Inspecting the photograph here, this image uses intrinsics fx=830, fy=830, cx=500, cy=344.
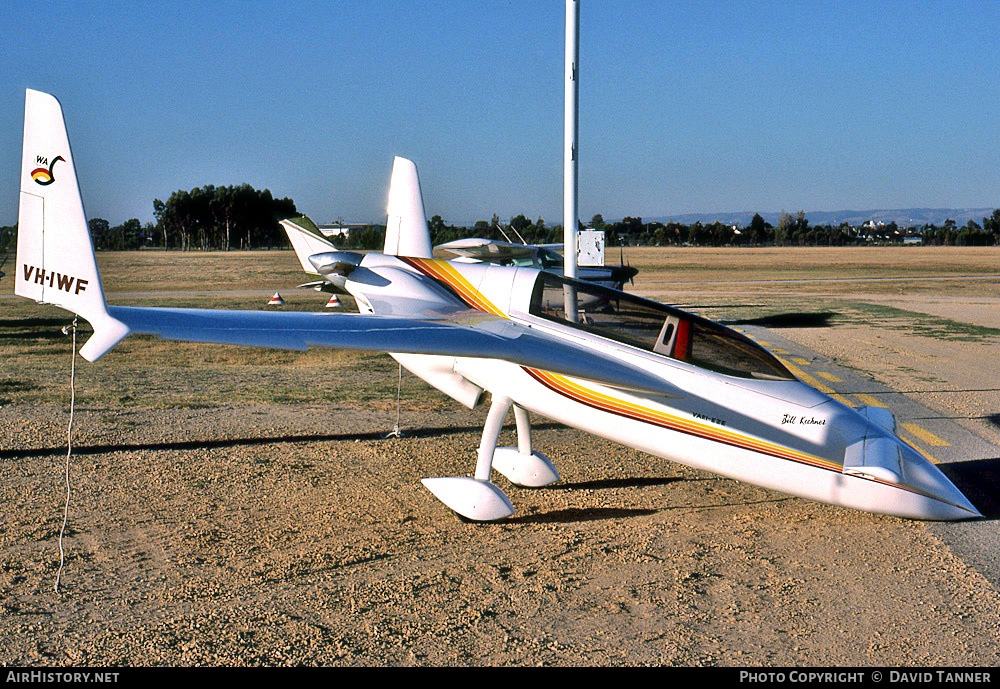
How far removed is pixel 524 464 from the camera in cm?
821

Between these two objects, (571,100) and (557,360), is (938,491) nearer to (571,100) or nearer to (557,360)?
(557,360)

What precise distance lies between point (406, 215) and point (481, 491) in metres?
4.57

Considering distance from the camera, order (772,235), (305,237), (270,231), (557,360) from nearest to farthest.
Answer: (557,360) < (305,237) < (270,231) < (772,235)

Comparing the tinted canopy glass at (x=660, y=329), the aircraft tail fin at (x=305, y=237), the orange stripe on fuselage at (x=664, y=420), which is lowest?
the orange stripe on fuselage at (x=664, y=420)

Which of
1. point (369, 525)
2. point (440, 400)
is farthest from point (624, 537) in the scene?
point (440, 400)

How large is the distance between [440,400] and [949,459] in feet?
21.8

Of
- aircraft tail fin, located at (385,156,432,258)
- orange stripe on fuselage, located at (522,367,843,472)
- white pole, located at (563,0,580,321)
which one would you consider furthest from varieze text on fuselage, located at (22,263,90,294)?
white pole, located at (563,0,580,321)

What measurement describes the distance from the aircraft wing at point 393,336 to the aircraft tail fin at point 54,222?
215 millimetres

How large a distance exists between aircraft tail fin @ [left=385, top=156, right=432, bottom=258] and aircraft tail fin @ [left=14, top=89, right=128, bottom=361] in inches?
201

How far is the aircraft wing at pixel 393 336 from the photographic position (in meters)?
5.69

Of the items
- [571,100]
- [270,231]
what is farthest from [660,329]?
[270,231]

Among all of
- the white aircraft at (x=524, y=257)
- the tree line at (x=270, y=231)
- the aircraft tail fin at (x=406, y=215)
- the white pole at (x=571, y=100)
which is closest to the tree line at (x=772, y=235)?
the tree line at (x=270, y=231)

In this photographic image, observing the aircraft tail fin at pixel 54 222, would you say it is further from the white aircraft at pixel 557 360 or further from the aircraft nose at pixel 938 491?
the aircraft nose at pixel 938 491

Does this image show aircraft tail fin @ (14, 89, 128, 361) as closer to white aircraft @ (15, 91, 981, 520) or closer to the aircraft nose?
white aircraft @ (15, 91, 981, 520)
